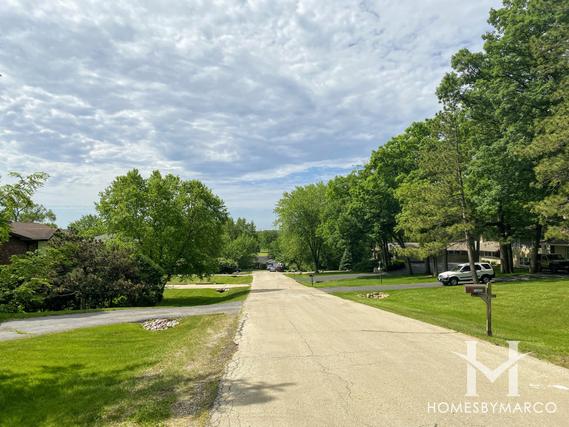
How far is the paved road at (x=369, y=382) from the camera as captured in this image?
18.3ft

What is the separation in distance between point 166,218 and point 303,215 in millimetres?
36020

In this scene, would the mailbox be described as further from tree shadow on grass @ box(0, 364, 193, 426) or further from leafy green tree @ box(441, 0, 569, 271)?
leafy green tree @ box(441, 0, 569, 271)

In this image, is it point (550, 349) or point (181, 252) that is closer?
point (550, 349)

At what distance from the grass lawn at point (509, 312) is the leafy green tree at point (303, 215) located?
3973cm

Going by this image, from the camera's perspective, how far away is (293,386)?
23.1ft

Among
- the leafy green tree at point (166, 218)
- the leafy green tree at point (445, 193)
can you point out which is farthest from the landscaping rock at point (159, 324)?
the leafy green tree at point (445, 193)

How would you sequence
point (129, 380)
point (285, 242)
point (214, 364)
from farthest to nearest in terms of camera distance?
point (285, 242) < point (214, 364) < point (129, 380)

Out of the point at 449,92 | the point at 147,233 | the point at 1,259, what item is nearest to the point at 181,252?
the point at 147,233

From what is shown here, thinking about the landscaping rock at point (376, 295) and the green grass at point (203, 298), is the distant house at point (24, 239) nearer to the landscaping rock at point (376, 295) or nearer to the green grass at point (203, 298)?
the green grass at point (203, 298)

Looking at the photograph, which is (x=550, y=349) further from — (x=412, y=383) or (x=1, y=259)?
(x=1, y=259)

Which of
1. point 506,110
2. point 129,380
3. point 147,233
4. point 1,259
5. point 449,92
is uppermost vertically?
point 449,92

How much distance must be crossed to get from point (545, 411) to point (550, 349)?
14.4 feet

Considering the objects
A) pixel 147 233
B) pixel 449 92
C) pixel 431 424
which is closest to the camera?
pixel 431 424

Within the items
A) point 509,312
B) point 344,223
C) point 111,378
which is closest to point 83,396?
point 111,378
